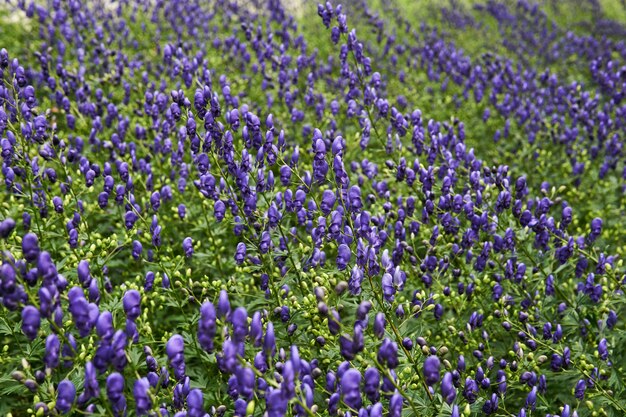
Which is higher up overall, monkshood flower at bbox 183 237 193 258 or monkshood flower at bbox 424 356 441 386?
monkshood flower at bbox 424 356 441 386

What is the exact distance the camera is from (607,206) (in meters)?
7.70

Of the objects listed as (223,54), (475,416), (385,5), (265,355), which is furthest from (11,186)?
(385,5)

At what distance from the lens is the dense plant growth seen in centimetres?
321

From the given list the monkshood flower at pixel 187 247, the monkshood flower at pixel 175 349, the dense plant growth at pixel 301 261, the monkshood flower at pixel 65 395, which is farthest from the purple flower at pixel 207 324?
the monkshood flower at pixel 187 247

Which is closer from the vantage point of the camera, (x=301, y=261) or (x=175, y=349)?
(x=175, y=349)

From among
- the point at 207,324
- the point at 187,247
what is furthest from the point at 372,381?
the point at 187,247

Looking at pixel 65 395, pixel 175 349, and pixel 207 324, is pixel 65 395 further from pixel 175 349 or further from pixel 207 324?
pixel 207 324

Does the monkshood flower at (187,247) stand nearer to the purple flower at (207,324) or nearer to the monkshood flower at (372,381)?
the purple flower at (207,324)

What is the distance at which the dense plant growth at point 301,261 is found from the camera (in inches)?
126

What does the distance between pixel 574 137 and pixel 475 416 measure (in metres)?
5.36

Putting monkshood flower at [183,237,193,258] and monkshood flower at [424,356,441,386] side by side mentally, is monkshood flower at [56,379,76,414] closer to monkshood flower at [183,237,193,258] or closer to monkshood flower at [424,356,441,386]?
monkshood flower at [424,356,441,386]

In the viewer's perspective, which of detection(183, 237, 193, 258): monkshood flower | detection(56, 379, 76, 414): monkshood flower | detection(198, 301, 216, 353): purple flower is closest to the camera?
detection(198, 301, 216, 353): purple flower

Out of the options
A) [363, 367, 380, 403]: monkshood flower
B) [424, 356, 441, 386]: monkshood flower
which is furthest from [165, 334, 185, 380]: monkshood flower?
[424, 356, 441, 386]: monkshood flower

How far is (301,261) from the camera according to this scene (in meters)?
5.26
